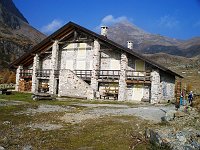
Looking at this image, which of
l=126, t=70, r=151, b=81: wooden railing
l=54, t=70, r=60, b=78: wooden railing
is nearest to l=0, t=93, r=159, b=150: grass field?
l=126, t=70, r=151, b=81: wooden railing

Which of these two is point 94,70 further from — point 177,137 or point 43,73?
point 177,137

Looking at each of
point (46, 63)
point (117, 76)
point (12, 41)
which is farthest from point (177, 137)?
point (12, 41)

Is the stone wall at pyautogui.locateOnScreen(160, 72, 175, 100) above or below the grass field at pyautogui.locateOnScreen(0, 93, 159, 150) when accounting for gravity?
above

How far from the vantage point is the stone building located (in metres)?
34.5

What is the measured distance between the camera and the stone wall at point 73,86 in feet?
114

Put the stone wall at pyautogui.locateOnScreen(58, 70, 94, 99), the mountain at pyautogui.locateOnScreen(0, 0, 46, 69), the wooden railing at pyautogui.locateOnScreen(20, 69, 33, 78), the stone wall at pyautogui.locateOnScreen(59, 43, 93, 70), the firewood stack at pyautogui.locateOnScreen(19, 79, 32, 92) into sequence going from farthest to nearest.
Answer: the mountain at pyautogui.locateOnScreen(0, 0, 46, 69)
the firewood stack at pyautogui.locateOnScreen(19, 79, 32, 92)
the wooden railing at pyautogui.locateOnScreen(20, 69, 33, 78)
the stone wall at pyautogui.locateOnScreen(59, 43, 93, 70)
the stone wall at pyautogui.locateOnScreen(58, 70, 94, 99)

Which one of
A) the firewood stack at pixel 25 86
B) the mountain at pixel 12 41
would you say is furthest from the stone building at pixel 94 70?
the mountain at pixel 12 41

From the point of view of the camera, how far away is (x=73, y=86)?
119 ft

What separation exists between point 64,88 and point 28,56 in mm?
11169

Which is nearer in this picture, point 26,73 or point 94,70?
point 94,70

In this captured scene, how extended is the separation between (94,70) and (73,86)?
11.7 ft

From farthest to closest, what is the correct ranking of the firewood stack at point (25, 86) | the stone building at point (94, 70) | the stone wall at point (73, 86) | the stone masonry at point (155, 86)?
1. the firewood stack at point (25, 86)
2. the stone wall at point (73, 86)
3. the stone building at point (94, 70)
4. the stone masonry at point (155, 86)

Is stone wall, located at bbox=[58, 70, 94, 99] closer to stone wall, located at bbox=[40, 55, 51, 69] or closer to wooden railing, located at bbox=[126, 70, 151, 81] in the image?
wooden railing, located at bbox=[126, 70, 151, 81]

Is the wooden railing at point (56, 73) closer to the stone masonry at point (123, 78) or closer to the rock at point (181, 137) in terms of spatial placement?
the stone masonry at point (123, 78)
